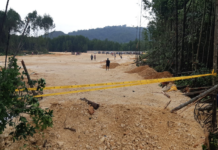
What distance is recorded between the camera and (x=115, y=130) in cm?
440

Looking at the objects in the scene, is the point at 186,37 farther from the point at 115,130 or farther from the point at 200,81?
the point at 115,130

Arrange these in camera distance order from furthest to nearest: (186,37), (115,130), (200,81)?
(186,37)
(200,81)
(115,130)

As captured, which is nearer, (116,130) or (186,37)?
(116,130)

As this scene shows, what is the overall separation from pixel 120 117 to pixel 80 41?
84.2 meters

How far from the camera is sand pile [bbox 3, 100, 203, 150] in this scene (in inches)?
155

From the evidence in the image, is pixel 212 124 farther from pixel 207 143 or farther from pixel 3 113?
pixel 3 113

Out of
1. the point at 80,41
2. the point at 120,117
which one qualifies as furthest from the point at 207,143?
the point at 80,41

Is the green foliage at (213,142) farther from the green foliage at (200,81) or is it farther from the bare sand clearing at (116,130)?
the green foliage at (200,81)

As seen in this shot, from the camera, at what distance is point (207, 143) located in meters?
3.79

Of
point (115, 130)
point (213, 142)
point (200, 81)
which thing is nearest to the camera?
point (213, 142)

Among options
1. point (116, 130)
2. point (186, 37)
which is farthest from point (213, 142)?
point (186, 37)

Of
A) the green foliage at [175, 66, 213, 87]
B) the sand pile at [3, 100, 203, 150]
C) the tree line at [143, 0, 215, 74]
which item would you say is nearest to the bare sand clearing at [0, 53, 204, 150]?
the sand pile at [3, 100, 203, 150]

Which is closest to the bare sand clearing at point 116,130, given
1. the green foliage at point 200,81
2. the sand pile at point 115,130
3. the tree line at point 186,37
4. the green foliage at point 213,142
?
the sand pile at point 115,130

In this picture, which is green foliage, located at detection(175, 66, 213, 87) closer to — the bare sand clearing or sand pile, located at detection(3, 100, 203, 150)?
the bare sand clearing
